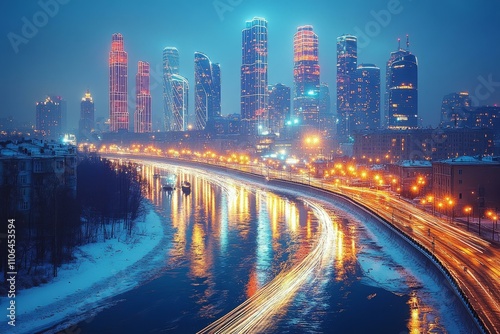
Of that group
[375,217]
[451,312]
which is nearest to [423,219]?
[375,217]

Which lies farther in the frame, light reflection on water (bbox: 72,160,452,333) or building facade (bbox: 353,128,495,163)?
building facade (bbox: 353,128,495,163)

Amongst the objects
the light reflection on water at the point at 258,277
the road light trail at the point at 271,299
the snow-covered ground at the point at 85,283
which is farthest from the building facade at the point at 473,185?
the snow-covered ground at the point at 85,283

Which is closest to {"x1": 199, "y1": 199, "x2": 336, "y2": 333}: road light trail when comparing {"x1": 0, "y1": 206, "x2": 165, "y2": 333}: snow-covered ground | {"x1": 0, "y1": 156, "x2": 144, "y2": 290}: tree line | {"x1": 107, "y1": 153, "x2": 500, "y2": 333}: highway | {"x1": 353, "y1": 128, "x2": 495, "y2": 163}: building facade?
{"x1": 107, "y1": 153, "x2": 500, "y2": 333}: highway

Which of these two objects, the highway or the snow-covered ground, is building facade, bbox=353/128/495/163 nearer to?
the highway

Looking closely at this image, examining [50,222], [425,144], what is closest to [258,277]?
[50,222]

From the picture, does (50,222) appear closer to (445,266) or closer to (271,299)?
(271,299)

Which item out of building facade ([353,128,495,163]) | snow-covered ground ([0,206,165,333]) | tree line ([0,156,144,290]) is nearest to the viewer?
snow-covered ground ([0,206,165,333])

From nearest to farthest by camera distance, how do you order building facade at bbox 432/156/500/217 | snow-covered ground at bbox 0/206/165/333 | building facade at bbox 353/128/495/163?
snow-covered ground at bbox 0/206/165/333, building facade at bbox 432/156/500/217, building facade at bbox 353/128/495/163
